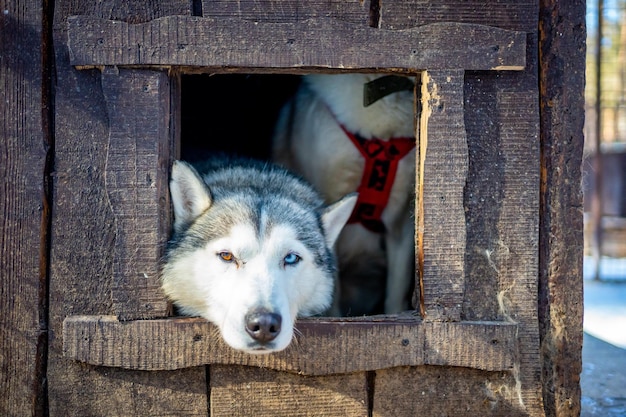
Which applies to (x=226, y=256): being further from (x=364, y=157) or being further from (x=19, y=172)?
(x=364, y=157)

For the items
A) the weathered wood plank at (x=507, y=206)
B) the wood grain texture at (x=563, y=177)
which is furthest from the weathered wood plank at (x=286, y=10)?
the wood grain texture at (x=563, y=177)

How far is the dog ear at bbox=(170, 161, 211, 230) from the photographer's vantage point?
2.79 m

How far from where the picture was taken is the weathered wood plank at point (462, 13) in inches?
105

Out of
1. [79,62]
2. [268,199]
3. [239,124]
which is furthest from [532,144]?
[239,124]

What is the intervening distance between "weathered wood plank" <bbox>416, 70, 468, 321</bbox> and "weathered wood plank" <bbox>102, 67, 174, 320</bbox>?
113 centimetres

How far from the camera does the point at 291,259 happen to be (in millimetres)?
2785

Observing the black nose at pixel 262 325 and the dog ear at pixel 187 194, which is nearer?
the black nose at pixel 262 325

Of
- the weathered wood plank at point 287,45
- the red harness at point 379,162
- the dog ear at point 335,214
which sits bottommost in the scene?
the dog ear at point 335,214

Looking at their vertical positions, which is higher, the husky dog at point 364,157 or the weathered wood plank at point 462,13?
the weathered wood plank at point 462,13

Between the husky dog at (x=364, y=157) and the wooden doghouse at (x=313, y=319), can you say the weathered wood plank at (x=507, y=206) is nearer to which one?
the wooden doghouse at (x=313, y=319)

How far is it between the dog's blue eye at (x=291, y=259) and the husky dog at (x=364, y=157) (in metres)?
1.20

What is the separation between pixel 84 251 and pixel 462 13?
1.90 meters

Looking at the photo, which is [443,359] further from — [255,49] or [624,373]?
[624,373]

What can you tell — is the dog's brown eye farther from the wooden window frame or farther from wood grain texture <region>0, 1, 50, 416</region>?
wood grain texture <region>0, 1, 50, 416</region>
